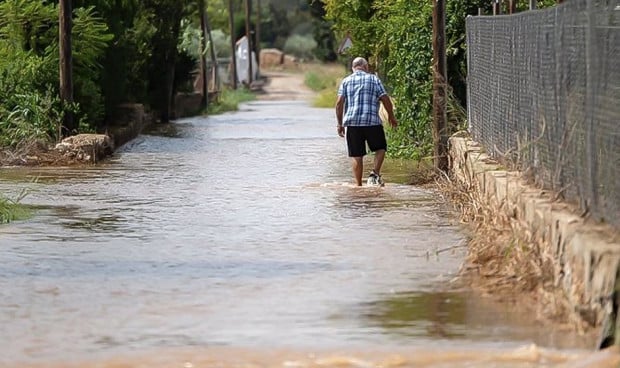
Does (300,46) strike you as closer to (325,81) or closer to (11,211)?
(325,81)

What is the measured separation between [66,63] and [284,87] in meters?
54.2

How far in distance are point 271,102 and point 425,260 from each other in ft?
160

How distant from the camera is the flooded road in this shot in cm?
860

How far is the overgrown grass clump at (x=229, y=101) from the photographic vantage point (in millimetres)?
49844

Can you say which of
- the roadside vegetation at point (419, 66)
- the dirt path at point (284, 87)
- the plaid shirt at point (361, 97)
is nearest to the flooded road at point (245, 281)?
the plaid shirt at point (361, 97)

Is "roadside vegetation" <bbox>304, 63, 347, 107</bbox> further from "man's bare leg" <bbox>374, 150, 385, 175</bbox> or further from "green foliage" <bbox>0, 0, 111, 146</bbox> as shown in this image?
"man's bare leg" <bbox>374, 150, 385, 175</bbox>

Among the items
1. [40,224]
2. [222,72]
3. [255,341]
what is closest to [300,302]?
[255,341]

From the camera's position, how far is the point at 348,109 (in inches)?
747

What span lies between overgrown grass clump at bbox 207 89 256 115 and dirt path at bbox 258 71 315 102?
99cm

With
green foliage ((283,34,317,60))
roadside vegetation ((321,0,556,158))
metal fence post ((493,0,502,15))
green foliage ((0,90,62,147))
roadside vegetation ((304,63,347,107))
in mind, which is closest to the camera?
metal fence post ((493,0,502,15))

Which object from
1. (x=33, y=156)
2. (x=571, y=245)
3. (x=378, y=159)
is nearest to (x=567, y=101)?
(x=571, y=245)

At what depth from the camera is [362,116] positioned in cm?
1881

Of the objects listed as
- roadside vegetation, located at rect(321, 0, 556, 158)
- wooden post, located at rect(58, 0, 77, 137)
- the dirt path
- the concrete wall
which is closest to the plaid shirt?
roadside vegetation, located at rect(321, 0, 556, 158)

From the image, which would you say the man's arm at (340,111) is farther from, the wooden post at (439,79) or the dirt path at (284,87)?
the dirt path at (284,87)
